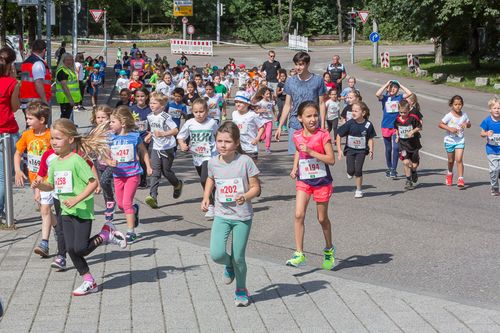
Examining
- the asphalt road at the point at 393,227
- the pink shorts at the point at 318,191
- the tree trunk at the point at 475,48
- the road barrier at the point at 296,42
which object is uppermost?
the road barrier at the point at 296,42

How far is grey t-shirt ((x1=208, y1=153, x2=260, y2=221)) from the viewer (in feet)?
23.6

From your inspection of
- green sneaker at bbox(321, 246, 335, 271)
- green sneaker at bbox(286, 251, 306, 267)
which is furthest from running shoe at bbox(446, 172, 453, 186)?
green sneaker at bbox(286, 251, 306, 267)

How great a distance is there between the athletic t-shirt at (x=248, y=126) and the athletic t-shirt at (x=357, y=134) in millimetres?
1239

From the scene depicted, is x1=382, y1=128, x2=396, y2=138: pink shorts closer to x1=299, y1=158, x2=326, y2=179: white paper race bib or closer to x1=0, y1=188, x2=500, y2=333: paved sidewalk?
x1=299, y1=158, x2=326, y2=179: white paper race bib

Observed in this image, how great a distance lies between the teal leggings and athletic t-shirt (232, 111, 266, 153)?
596 cm

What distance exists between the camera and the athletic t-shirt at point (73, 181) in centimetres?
757

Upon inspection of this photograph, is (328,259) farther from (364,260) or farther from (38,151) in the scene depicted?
(38,151)

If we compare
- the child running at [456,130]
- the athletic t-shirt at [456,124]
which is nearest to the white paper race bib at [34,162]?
the child running at [456,130]

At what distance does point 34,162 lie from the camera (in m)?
9.43

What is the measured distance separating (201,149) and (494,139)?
14.4ft

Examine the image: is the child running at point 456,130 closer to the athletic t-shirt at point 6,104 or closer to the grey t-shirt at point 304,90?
the grey t-shirt at point 304,90

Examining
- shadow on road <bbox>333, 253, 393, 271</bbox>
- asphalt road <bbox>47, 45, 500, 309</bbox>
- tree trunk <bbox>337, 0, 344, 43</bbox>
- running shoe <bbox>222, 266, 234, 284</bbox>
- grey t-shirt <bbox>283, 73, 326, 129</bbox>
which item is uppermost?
tree trunk <bbox>337, 0, 344, 43</bbox>

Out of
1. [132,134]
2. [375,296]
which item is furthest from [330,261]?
[132,134]

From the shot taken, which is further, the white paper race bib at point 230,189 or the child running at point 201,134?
the child running at point 201,134
